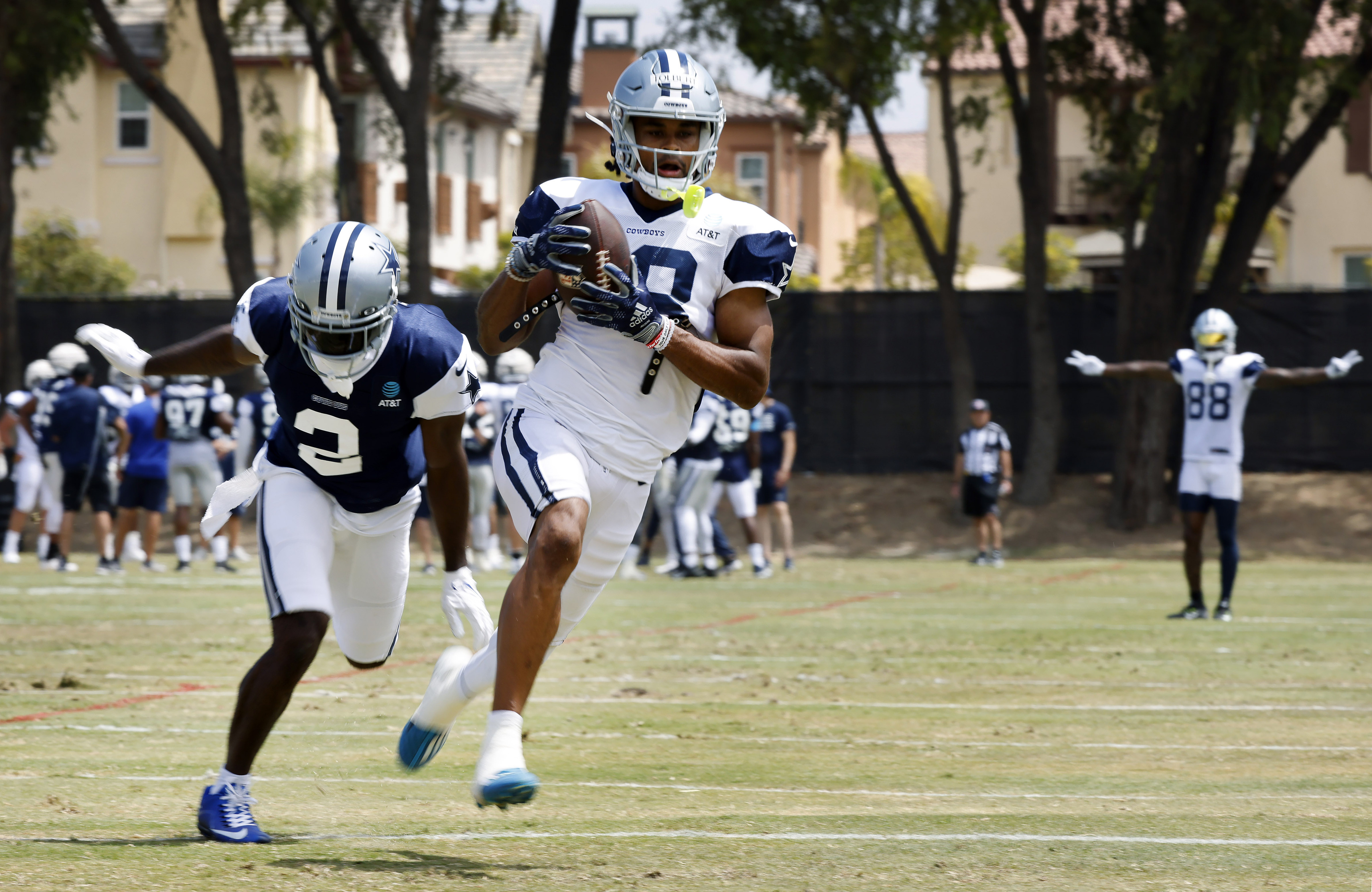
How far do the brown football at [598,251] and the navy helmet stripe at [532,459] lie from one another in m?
0.42

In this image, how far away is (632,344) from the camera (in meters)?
5.19

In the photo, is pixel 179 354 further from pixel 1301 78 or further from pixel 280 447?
pixel 1301 78

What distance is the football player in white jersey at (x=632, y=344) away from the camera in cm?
507

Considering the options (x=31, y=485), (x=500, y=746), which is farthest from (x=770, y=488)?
(x=500, y=746)

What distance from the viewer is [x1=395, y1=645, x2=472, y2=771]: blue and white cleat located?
204 inches

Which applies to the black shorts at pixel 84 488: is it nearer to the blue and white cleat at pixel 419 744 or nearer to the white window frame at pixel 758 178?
the blue and white cleat at pixel 419 744

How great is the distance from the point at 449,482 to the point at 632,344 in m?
0.79

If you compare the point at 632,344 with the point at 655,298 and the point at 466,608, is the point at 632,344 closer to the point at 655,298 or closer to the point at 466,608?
the point at 655,298

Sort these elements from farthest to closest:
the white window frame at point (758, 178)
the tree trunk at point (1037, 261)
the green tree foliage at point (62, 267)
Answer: the white window frame at point (758, 178), the green tree foliage at point (62, 267), the tree trunk at point (1037, 261)

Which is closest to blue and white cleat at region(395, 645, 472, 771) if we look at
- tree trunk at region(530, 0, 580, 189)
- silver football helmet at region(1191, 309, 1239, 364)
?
silver football helmet at region(1191, 309, 1239, 364)

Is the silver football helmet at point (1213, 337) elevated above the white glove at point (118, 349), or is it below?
below

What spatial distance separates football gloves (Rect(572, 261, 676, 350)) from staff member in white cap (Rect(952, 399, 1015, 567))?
15335 mm

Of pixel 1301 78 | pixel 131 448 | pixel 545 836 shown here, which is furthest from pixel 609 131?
pixel 1301 78

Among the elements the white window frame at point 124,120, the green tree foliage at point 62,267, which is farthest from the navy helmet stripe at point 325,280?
the white window frame at point 124,120
